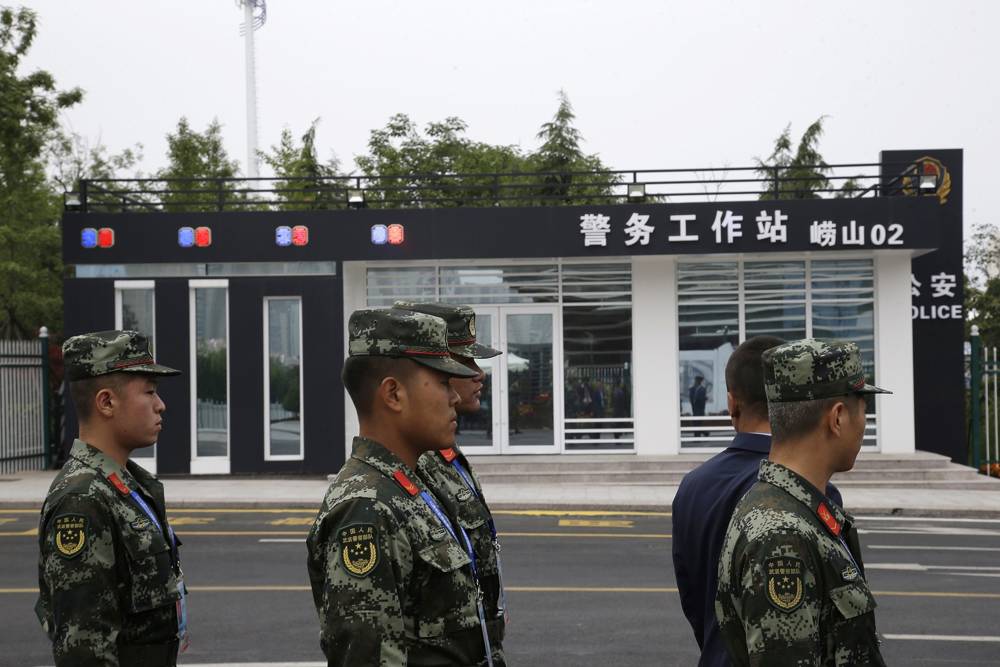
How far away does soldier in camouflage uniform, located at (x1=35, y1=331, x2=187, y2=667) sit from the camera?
3.68 metres

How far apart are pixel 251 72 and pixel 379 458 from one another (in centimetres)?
4701

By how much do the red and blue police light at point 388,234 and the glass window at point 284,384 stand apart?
1811 millimetres

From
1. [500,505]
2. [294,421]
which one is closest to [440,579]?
[500,505]

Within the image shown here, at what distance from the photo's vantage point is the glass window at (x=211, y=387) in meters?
20.0

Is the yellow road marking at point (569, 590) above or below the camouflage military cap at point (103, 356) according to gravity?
below

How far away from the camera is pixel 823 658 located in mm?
2836

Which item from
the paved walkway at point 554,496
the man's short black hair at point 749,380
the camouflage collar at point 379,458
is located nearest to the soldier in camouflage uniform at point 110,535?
the camouflage collar at point 379,458

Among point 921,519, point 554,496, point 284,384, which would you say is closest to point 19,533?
point 284,384

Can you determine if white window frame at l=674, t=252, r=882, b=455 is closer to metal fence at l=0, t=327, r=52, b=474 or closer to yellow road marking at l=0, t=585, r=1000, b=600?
yellow road marking at l=0, t=585, r=1000, b=600

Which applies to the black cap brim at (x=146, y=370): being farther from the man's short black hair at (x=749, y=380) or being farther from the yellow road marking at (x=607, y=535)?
the yellow road marking at (x=607, y=535)

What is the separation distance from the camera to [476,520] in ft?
15.5

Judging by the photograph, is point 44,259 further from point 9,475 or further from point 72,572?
point 72,572

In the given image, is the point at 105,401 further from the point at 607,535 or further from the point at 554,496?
the point at 554,496

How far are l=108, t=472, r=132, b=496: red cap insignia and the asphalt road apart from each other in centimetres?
366
